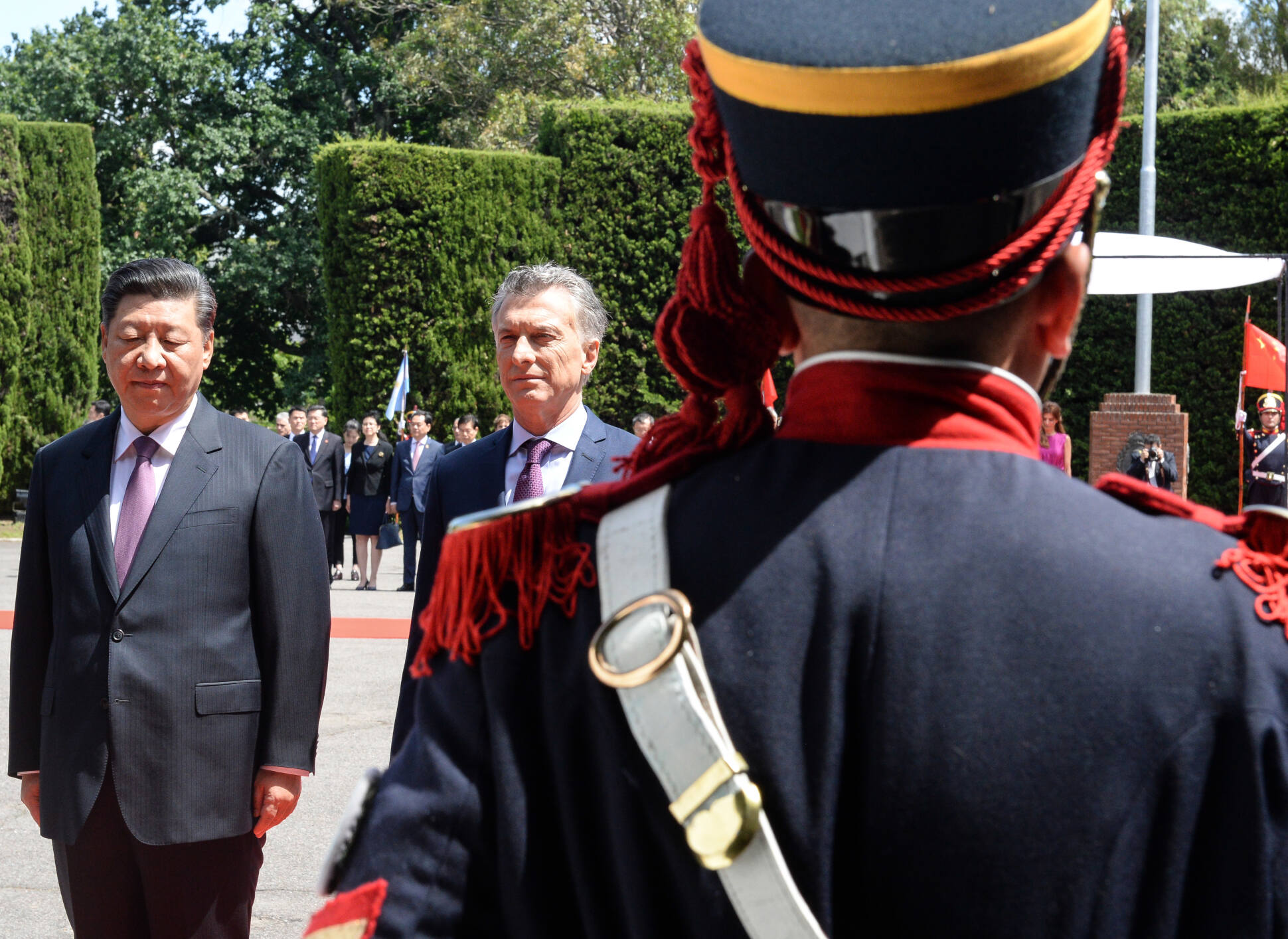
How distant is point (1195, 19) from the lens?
98.0ft

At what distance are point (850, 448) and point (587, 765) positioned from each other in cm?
35

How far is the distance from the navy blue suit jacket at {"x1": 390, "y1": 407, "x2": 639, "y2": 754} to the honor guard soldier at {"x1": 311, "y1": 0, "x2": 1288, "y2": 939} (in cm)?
170

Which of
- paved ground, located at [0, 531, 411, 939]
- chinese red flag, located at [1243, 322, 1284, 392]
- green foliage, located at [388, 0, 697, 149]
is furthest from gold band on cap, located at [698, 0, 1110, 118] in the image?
green foliage, located at [388, 0, 697, 149]

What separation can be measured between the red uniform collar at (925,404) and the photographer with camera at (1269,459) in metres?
10.5

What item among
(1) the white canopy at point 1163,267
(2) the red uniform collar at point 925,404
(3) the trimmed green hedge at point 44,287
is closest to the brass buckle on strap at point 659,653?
(2) the red uniform collar at point 925,404

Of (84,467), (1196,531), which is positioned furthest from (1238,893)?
(84,467)

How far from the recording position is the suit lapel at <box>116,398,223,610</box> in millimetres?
2863

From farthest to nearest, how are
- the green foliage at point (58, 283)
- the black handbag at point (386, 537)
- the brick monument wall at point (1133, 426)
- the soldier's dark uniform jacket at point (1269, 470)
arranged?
1. the green foliage at point (58, 283)
2. the brick monument wall at point (1133, 426)
3. the black handbag at point (386, 537)
4. the soldier's dark uniform jacket at point (1269, 470)

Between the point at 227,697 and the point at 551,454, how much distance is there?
960 millimetres

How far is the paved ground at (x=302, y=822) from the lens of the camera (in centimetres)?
405

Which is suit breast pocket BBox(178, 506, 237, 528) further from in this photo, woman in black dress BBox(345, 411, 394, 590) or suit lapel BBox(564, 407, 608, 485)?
woman in black dress BBox(345, 411, 394, 590)

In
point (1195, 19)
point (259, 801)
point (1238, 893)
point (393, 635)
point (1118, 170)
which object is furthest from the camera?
point (1195, 19)

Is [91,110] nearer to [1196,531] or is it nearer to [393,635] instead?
[393,635]

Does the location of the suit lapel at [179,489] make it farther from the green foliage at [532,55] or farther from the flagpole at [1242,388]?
the green foliage at [532,55]
